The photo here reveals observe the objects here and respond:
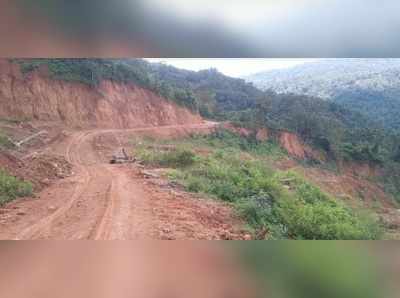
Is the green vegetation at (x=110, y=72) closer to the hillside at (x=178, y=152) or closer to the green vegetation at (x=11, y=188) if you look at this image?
the hillside at (x=178, y=152)

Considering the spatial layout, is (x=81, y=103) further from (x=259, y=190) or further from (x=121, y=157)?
(x=259, y=190)

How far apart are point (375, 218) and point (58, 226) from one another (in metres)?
1.48

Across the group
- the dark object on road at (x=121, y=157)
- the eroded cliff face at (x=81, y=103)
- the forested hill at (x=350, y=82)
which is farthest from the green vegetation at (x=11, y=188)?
the forested hill at (x=350, y=82)

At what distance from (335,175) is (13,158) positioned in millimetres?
1565

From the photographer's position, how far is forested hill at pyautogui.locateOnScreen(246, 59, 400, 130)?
269cm

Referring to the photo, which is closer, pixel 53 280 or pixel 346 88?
pixel 53 280

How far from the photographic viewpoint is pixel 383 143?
9.05 ft

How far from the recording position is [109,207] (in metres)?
2.72

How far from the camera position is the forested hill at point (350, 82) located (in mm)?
2686

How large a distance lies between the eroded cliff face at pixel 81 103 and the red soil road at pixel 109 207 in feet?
0.18
